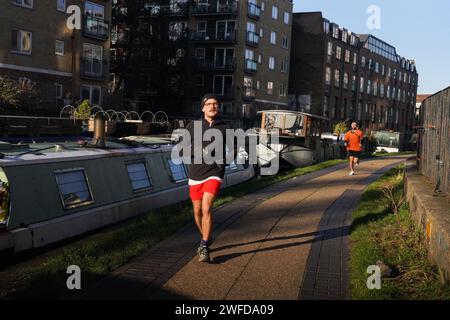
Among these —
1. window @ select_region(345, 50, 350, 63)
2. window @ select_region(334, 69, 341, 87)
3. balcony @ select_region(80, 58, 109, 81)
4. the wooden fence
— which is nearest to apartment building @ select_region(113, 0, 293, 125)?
balcony @ select_region(80, 58, 109, 81)

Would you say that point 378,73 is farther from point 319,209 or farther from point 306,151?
point 319,209

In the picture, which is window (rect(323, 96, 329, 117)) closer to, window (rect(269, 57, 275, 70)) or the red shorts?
window (rect(269, 57, 275, 70))

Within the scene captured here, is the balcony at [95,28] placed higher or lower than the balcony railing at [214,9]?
lower

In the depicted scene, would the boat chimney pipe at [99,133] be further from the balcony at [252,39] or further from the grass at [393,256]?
the balcony at [252,39]

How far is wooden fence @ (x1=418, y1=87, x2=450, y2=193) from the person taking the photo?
754 centimetres

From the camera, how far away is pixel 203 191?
229 inches

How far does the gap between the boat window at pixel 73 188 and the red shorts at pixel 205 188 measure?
3.15 m

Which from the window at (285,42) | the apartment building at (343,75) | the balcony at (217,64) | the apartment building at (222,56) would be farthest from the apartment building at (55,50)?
the apartment building at (343,75)

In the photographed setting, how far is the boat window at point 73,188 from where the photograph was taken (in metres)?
8.22

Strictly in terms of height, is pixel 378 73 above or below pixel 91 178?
above

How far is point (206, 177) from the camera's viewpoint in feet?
19.0
